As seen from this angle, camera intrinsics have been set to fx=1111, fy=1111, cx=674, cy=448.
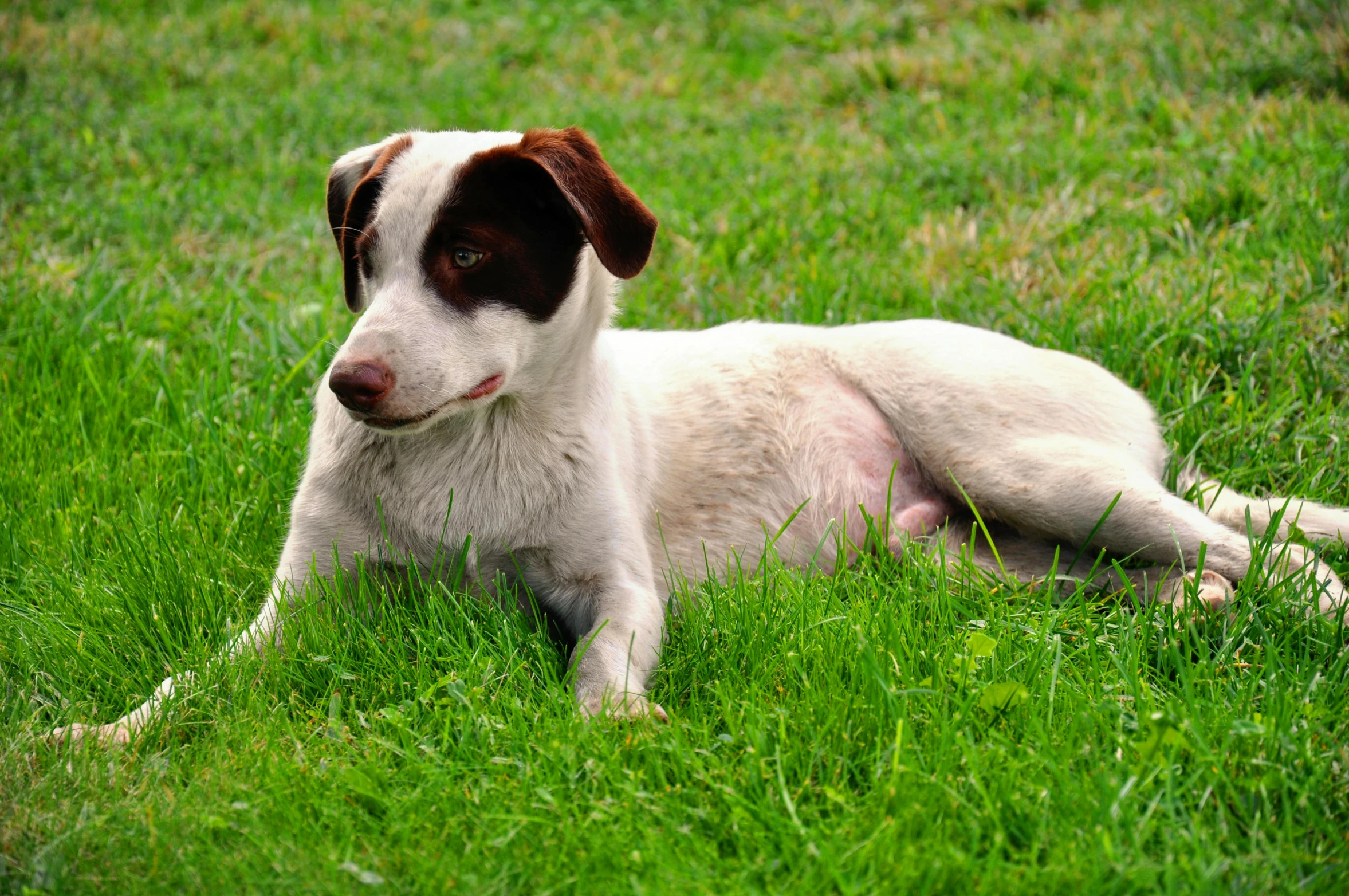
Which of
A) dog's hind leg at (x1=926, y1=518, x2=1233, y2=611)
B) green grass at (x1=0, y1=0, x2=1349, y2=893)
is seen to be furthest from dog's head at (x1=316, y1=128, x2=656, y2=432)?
dog's hind leg at (x1=926, y1=518, x2=1233, y2=611)

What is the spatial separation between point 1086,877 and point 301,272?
4.74m

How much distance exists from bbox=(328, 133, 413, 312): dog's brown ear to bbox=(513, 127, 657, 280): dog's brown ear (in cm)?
40

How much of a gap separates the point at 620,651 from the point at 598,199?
1.06 m

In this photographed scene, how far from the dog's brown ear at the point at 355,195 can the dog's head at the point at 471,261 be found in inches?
0.7

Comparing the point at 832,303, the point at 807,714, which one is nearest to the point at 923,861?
the point at 807,714

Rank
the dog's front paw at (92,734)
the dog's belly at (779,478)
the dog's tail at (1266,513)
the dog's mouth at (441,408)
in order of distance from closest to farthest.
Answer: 1. the dog's front paw at (92,734)
2. the dog's mouth at (441,408)
3. the dog's tail at (1266,513)
4. the dog's belly at (779,478)

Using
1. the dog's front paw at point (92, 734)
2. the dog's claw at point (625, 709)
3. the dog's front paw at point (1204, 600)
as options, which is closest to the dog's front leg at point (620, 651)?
the dog's claw at point (625, 709)

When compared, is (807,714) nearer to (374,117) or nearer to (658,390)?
(658,390)

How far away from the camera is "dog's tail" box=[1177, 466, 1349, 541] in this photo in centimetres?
308

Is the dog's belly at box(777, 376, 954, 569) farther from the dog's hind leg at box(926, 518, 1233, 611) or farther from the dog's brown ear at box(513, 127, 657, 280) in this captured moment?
the dog's brown ear at box(513, 127, 657, 280)

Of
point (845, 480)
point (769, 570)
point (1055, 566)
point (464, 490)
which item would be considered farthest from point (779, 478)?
point (464, 490)

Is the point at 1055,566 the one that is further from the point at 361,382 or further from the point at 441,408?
the point at 361,382

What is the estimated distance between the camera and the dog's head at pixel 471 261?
248cm

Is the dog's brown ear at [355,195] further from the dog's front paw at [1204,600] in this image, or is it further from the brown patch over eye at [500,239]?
the dog's front paw at [1204,600]
